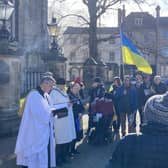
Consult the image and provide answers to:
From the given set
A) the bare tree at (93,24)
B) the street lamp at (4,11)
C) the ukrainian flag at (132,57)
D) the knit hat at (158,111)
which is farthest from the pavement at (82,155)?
the bare tree at (93,24)

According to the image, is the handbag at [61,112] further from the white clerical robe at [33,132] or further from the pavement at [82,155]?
the pavement at [82,155]

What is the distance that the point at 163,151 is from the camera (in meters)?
2.72

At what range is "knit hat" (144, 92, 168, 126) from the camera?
8.84ft

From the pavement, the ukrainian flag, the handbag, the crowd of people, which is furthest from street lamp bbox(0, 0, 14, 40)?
the ukrainian flag

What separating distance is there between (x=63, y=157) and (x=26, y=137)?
2.45 meters

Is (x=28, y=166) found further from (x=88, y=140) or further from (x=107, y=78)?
(x=107, y=78)

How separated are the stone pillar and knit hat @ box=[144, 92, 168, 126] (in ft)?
24.2

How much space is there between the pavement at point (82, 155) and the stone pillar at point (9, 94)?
324 mm

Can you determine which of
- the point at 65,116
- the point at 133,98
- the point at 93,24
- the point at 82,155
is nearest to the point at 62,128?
the point at 65,116

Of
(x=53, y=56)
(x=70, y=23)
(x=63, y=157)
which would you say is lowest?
(x=63, y=157)

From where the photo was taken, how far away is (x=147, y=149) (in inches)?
108

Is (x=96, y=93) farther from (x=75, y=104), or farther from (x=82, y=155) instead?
(x=82, y=155)

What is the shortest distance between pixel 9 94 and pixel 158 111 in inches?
310

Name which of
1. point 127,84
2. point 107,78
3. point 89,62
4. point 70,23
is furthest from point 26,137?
point 70,23
